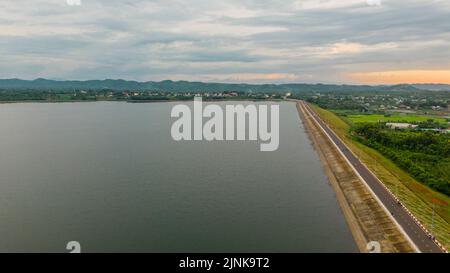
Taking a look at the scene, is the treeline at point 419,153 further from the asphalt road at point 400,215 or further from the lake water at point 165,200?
the lake water at point 165,200

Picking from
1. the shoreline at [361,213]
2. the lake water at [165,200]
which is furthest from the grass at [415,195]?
the lake water at [165,200]

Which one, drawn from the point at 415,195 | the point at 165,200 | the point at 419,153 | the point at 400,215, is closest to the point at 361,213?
the point at 400,215

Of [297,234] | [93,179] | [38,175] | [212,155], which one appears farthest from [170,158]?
[297,234]

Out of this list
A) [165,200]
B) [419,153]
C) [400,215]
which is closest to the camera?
[400,215]

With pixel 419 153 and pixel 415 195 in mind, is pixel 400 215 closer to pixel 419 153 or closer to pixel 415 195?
pixel 415 195

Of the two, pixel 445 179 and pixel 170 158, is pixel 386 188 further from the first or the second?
pixel 170 158
